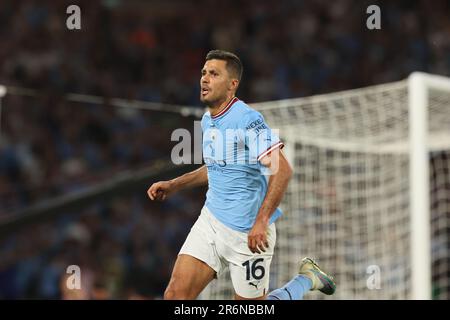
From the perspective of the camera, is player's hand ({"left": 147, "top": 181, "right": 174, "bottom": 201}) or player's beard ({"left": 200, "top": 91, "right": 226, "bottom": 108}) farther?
player's hand ({"left": 147, "top": 181, "right": 174, "bottom": 201})

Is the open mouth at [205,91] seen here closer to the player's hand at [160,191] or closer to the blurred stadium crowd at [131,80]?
the player's hand at [160,191]

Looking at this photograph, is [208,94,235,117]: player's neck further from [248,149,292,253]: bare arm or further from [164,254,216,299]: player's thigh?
[164,254,216,299]: player's thigh

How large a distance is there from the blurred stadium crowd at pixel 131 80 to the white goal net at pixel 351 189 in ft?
3.67

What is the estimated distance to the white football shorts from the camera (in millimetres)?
3316

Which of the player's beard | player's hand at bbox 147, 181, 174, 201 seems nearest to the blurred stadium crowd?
player's hand at bbox 147, 181, 174, 201

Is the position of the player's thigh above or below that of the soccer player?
below

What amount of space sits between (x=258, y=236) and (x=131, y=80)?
8167 millimetres

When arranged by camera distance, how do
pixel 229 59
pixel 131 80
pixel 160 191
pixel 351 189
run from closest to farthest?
pixel 229 59, pixel 160 191, pixel 351 189, pixel 131 80

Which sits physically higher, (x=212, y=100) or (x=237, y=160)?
(x=212, y=100)

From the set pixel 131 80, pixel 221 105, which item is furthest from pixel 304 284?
pixel 131 80

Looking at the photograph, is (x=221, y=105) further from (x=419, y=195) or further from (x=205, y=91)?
(x=419, y=195)

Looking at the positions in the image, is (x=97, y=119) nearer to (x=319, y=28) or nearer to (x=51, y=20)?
(x=51, y=20)

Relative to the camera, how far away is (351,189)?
23.7ft
